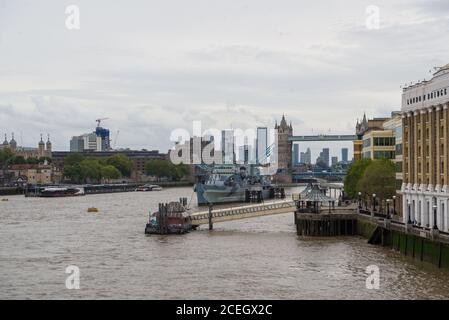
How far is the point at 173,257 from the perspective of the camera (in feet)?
138

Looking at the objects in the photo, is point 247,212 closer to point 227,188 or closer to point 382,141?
point 382,141

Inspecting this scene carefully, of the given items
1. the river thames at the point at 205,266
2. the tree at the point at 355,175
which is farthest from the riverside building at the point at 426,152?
the tree at the point at 355,175

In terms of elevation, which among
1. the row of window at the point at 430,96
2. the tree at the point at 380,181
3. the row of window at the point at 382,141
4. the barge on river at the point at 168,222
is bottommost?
the barge on river at the point at 168,222

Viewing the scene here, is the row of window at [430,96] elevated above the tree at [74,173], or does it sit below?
above

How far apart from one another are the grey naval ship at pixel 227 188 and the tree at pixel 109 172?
60.4 meters

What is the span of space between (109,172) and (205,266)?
151358mm

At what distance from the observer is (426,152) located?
4391 cm

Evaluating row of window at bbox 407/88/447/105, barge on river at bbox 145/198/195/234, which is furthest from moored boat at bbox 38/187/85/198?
row of window at bbox 407/88/447/105

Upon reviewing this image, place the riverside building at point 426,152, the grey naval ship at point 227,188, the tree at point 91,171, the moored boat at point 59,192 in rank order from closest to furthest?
the riverside building at point 426,152 < the grey naval ship at point 227,188 < the moored boat at point 59,192 < the tree at point 91,171

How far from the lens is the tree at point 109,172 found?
18554 centimetres

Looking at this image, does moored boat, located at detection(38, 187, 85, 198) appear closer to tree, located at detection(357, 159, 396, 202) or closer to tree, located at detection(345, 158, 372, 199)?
tree, located at detection(345, 158, 372, 199)

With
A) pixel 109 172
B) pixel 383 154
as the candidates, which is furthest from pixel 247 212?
pixel 109 172

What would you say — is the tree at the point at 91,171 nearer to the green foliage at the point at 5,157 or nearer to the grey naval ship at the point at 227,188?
the green foliage at the point at 5,157
